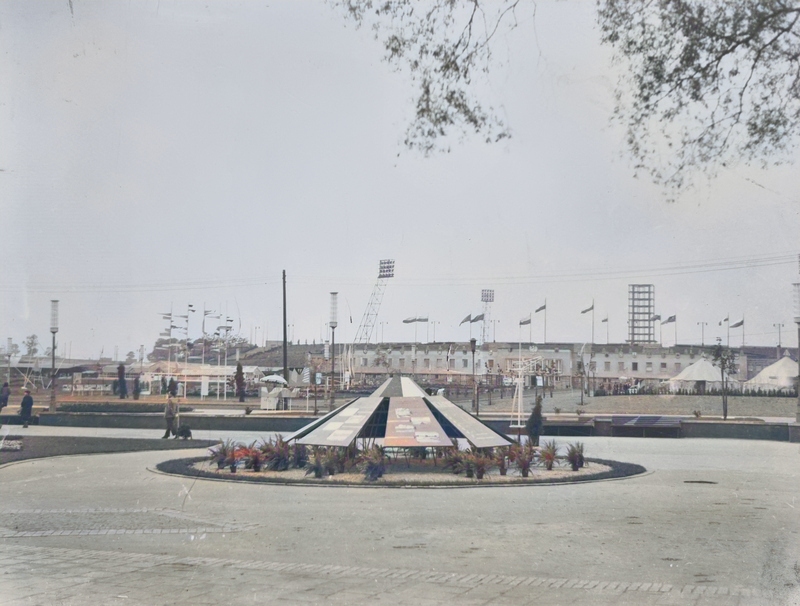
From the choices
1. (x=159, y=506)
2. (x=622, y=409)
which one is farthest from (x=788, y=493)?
(x=622, y=409)

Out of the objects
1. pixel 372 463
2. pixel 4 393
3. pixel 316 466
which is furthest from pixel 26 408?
pixel 372 463

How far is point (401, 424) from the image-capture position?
13.5 metres

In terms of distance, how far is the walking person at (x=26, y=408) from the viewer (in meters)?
17.7

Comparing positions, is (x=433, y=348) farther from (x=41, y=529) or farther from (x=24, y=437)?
(x=41, y=529)

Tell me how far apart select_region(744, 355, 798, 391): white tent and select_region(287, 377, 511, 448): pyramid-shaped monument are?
2891cm

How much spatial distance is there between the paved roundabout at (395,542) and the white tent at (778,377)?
1107 inches

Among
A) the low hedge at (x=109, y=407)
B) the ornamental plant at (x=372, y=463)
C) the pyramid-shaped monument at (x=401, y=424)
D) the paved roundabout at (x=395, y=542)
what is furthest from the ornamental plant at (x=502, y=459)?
the low hedge at (x=109, y=407)

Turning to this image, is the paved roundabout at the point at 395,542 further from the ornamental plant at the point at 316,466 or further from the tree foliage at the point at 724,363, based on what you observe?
the tree foliage at the point at 724,363

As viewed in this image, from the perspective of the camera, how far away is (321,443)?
13.4 m

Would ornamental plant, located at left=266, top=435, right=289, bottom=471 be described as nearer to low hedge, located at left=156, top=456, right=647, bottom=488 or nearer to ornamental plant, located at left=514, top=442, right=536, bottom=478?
low hedge, located at left=156, top=456, right=647, bottom=488

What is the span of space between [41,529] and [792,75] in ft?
28.1

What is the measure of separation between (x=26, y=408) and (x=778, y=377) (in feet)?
108

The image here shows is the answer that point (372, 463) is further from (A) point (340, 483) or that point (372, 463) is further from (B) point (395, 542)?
(B) point (395, 542)

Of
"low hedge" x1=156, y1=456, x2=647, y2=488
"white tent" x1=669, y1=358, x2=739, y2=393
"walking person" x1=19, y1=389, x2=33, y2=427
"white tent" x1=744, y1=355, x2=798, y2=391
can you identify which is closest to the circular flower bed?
"low hedge" x1=156, y1=456, x2=647, y2=488
